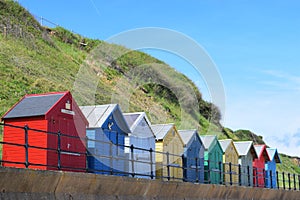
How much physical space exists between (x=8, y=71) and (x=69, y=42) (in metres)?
26.6

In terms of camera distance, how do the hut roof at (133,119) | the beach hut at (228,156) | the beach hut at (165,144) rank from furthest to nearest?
the beach hut at (228,156)
the beach hut at (165,144)
the hut roof at (133,119)

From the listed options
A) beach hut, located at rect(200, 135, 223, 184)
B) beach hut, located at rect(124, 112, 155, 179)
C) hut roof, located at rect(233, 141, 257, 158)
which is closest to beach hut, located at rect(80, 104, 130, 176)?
beach hut, located at rect(124, 112, 155, 179)

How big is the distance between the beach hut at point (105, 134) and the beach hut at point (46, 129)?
1.04 meters

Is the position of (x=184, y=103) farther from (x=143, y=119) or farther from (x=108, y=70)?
(x=108, y=70)

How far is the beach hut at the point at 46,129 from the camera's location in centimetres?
1744

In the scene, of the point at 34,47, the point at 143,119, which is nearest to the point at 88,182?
the point at 143,119

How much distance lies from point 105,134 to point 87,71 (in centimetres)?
2623

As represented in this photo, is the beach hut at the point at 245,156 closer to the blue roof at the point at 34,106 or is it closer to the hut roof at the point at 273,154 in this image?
the hut roof at the point at 273,154

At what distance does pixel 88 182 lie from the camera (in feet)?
41.5

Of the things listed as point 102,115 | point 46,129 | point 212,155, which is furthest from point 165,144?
point 46,129

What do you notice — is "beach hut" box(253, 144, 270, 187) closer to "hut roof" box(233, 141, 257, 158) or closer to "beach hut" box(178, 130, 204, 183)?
"hut roof" box(233, 141, 257, 158)

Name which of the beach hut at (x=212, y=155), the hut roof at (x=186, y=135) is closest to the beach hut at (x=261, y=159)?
the beach hut at (x=212, y=155)

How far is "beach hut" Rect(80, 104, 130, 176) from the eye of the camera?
20000mm

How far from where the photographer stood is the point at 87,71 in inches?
1815
